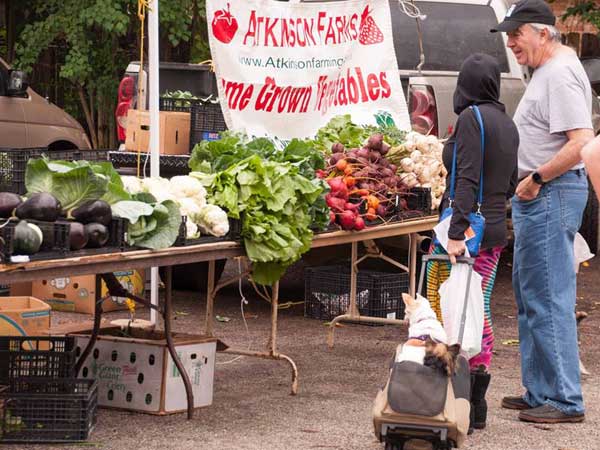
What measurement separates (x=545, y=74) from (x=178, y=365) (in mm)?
2332

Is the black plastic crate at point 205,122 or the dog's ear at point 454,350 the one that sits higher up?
the black plastic crate at point 205,122

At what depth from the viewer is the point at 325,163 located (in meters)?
7.76

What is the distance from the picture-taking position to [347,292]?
30.9 feet

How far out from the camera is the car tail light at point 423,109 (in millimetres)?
9367

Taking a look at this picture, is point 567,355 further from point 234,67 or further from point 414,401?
point 234,67

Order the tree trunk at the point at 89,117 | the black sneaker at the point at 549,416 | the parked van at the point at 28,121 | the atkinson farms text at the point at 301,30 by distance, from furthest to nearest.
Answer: the tree trunk at the point at 89,117 → the parked van at the point at 28,121 → the atkinson farms text at the point at 301,30 → the black sneaker at the point at 549,416

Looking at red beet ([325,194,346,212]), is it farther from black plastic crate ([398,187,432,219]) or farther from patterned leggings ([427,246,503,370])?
patterned leggings ([427,246,503,370])

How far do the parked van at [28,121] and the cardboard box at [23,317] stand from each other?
19.7ft

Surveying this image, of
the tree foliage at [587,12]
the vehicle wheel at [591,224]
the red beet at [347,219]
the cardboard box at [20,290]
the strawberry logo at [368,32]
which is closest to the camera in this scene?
the red beet at [347,219]

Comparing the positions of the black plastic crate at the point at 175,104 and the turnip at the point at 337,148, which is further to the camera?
the black plastic crate at the point at 175,104

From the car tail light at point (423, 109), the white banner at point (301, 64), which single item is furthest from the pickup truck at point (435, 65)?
the white banner at point (301, 64)

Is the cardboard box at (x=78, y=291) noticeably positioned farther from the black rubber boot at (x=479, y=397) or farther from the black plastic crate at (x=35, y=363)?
the black rubber boot at (x=479, y=397)

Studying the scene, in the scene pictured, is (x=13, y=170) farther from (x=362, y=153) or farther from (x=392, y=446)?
(x=362, y=153)

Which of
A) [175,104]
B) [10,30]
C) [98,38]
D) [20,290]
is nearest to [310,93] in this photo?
[175,104]
